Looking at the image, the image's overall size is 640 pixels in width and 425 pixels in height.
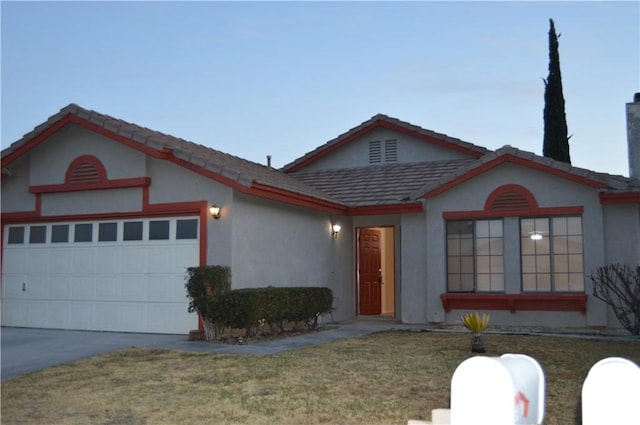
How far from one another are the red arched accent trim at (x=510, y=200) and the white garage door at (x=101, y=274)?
6730 millimetres

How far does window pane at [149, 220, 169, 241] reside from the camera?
1359cm

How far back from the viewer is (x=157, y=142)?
13.1 m

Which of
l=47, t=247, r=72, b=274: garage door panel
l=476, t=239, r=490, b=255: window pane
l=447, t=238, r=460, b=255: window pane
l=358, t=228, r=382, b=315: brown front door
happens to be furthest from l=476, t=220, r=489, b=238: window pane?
l=47, t=247, r=72, b=274: garage door panel

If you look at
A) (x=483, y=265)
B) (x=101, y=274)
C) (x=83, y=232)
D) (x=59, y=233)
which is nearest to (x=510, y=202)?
(x=483, y=265)

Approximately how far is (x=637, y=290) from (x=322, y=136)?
18711 millimetres

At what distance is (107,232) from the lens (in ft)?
46.4

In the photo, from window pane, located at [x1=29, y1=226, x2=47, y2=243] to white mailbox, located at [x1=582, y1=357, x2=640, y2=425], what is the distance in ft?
44.9

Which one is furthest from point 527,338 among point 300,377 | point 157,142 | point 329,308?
point 157,142

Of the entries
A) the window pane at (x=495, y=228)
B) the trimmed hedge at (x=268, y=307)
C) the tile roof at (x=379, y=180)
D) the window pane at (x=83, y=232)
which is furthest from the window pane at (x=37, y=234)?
the window pane at (x=495, y=228)

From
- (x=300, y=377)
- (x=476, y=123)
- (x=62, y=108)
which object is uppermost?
(x=476, y=123)

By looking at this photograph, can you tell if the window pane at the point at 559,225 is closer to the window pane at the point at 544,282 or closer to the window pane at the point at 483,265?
the window pane at the point at 544,282

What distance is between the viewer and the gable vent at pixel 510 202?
581 inches

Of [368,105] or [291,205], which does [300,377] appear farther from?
[368,105]

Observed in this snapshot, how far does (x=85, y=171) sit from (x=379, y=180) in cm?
785
